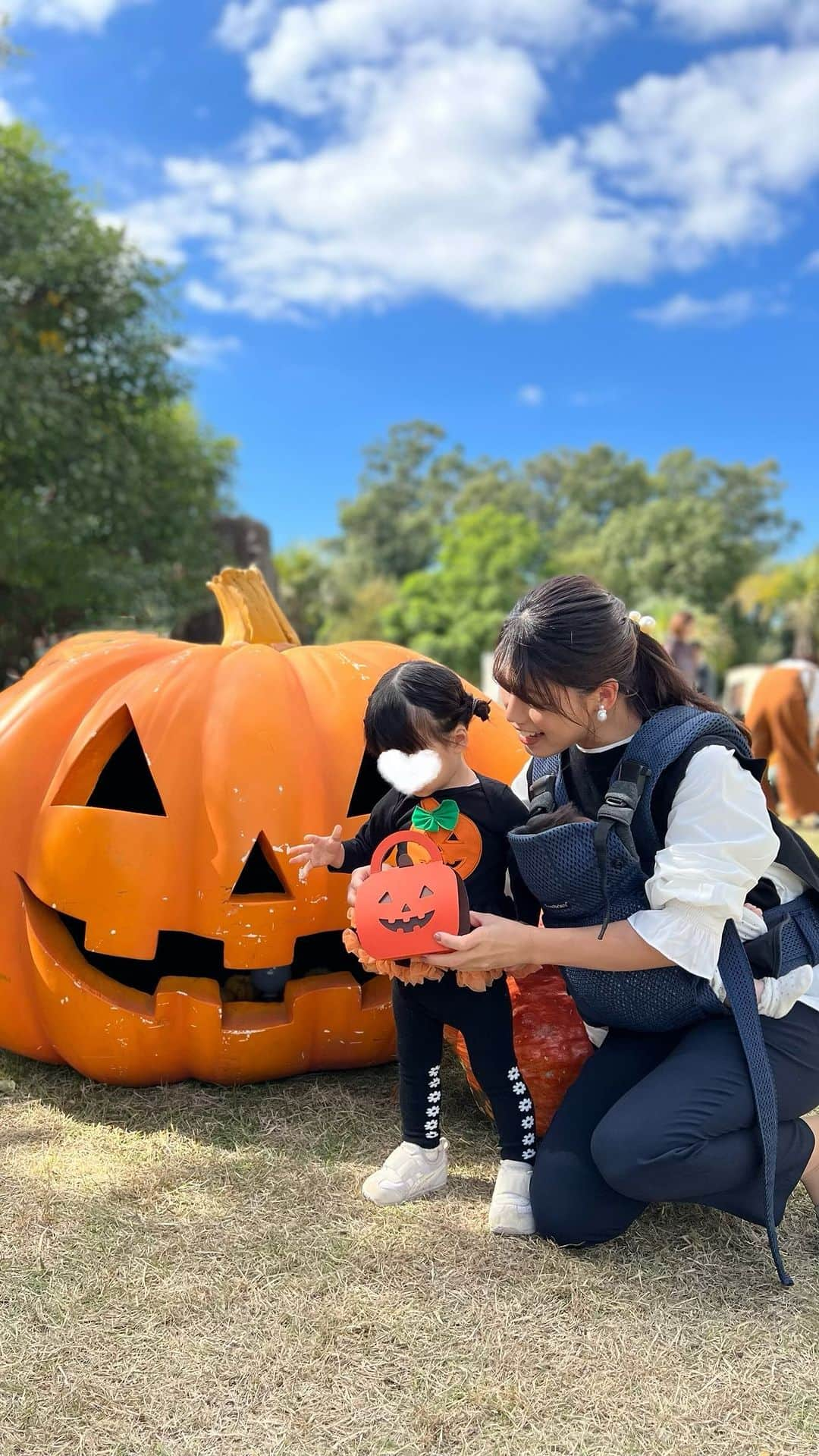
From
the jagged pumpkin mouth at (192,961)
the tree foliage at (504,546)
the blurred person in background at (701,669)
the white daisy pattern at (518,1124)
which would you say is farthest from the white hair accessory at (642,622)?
the tree foliage at (504,546)

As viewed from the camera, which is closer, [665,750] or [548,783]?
[665,750]

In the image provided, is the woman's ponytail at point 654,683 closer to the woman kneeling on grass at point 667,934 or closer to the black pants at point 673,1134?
the woman kneeling on grass at point 667,934

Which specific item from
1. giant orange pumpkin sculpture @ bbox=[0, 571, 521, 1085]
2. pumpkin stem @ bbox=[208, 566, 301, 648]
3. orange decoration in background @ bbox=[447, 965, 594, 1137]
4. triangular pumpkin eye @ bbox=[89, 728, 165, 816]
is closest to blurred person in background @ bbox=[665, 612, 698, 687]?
pumpkin stem @ bbox=[208, 566, 301, 648]

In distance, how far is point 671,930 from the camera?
2025 millimetres

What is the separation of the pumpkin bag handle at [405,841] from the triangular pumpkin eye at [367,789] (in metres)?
0.60

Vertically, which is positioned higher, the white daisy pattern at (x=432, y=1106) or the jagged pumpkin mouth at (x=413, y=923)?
the jagged pumpkin mouth at (x=413, y=923)

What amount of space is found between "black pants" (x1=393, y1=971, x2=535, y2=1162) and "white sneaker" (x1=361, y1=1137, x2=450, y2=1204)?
24 millimetres

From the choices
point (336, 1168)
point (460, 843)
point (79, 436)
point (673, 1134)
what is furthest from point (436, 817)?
point (79, 436)

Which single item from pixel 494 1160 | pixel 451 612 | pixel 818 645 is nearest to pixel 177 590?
pixel 494 1160

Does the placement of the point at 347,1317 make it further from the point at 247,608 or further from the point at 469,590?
the point at 469,590

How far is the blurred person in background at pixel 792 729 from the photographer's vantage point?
779 cm

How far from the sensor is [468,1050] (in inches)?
93.1

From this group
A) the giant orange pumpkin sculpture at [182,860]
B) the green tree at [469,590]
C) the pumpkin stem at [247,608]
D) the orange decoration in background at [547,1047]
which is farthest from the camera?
the green tree at [469,590]

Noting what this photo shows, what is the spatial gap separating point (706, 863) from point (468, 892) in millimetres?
537
